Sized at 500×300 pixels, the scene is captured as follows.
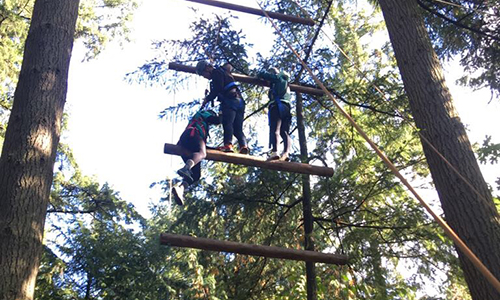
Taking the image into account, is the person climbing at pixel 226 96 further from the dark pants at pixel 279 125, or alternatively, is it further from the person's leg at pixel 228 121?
the dark pants at pixel 279 125

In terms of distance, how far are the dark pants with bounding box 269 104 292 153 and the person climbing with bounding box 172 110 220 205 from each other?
826mm

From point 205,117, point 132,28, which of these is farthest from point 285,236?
point 132,28

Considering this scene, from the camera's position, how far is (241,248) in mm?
4723

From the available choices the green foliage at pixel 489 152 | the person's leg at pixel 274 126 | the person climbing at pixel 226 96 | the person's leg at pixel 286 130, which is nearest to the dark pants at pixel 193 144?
the person climbing at pixel 226 96

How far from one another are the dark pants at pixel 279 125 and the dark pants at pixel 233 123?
38cm

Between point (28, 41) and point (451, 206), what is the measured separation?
392cm

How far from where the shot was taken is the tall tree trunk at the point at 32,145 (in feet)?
9.62

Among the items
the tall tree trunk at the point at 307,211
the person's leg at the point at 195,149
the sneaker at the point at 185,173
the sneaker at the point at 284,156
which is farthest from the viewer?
the tall tree trunk at the point at 307,211

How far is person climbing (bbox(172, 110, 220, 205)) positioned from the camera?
5.01m

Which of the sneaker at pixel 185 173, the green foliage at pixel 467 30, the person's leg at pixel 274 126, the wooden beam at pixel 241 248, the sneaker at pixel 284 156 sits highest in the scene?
the green foliage at pixel 467 30

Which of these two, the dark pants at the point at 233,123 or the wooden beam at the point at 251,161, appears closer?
the wooden beam at the point at 251,161

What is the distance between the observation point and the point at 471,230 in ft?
11.7

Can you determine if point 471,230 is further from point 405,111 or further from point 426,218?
point 405,111

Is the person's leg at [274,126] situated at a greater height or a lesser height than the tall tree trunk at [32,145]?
greater
